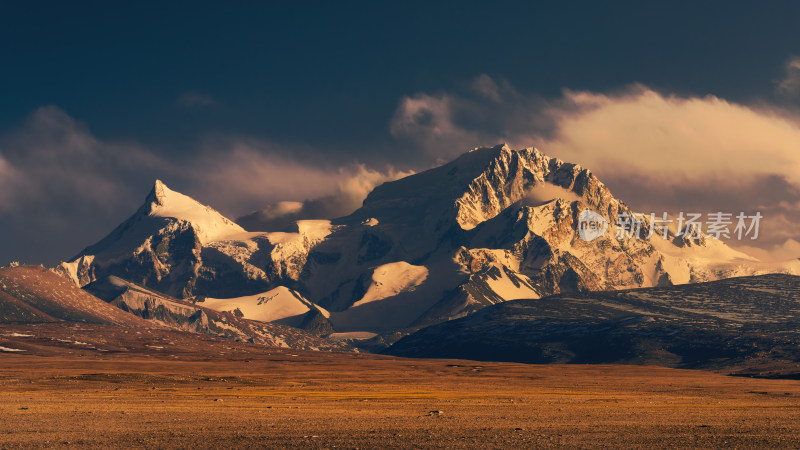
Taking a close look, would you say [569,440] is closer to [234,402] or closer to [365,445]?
[365,445]

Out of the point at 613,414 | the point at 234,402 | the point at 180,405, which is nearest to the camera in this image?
the point at 613,414

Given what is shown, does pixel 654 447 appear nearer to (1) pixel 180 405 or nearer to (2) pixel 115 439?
(2) pixel 115 439

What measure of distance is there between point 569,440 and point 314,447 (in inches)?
839

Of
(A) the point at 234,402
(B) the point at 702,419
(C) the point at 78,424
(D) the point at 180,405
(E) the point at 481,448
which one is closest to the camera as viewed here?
(E) the point at 481,448

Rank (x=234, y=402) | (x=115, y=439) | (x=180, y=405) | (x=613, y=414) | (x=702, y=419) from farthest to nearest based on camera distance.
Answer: (x=234, y=402) → (x=180, y=405) → (x=613, y=414) → (x=702, y=419) → (x=115, y=439)

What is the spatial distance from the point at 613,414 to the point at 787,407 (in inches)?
1533

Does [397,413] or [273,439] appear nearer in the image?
[273,439]

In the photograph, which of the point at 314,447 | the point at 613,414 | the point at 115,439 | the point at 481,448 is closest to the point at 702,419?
Answer: the point at 613,414

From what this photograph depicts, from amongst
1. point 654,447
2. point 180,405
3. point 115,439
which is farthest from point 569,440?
point 180,405

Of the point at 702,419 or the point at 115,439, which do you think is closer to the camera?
the point at 115,439

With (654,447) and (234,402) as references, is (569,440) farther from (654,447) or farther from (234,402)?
(234,402)

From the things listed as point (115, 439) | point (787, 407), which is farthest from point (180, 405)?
point (787, 407)

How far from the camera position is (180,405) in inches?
4702

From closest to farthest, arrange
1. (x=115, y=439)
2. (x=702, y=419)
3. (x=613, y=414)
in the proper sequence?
(x=115, y=439) < (x=702, y=419) < (x=613, y=414)
